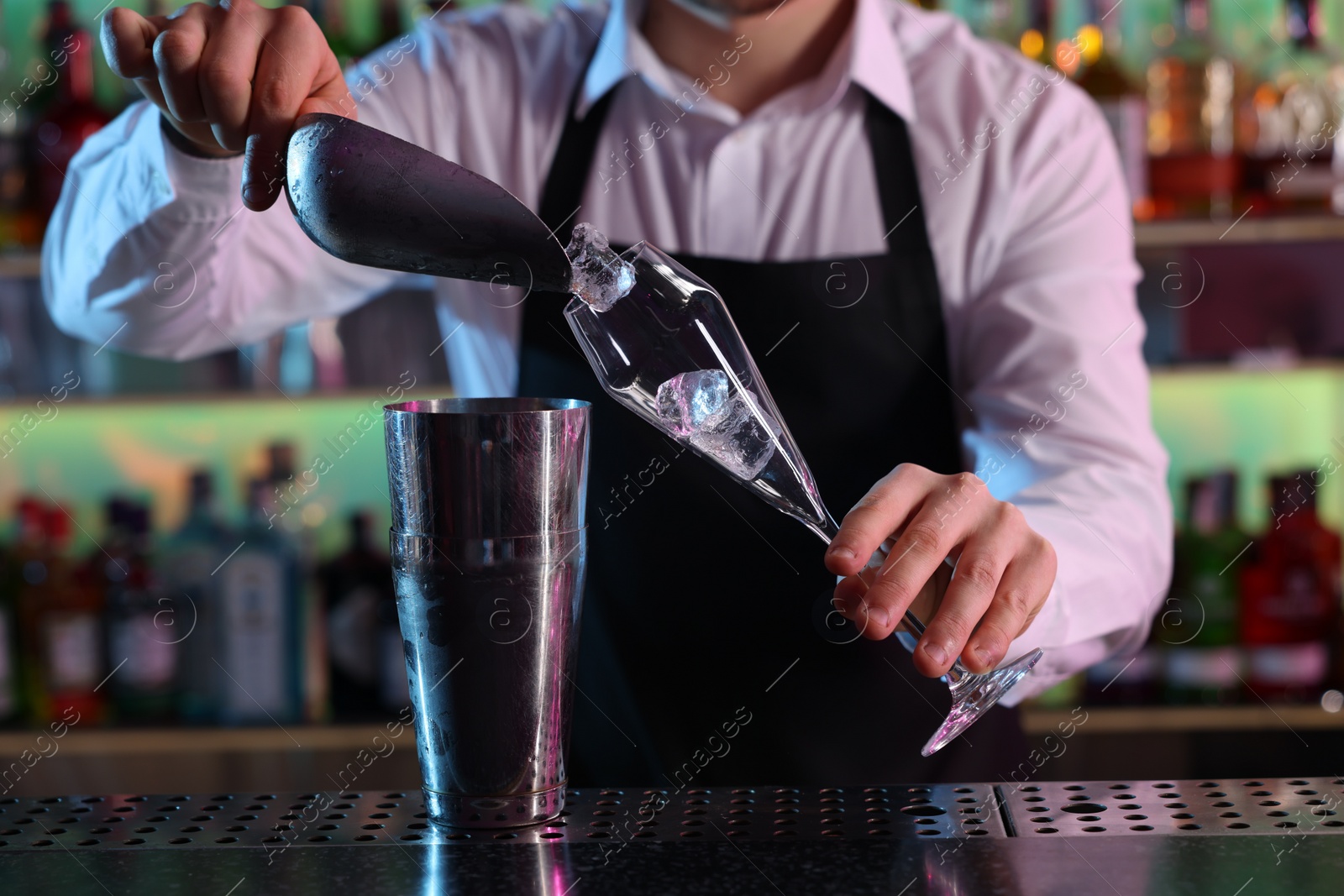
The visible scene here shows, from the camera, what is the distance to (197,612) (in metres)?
1.94

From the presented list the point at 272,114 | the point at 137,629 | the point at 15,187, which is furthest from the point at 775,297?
the point at 15,187

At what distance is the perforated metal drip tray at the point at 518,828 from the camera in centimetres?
69

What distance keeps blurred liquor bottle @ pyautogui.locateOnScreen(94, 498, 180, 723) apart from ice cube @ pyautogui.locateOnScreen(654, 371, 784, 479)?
140cm

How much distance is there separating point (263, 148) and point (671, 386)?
0.30 meters

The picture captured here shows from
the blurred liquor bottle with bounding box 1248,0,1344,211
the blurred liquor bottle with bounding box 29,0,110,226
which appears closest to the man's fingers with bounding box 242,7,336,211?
the blurred liquor bottle with bounding box 29,0,110,226

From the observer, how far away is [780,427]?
77 cm

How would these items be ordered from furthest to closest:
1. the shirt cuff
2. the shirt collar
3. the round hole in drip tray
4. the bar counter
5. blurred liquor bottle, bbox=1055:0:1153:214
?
1. blurred liquor bottle, bbox=1055:0:1153:214
2. the shirt collar
3. the shirt cuff
4. the round hole in drip tray
5. the bar counter

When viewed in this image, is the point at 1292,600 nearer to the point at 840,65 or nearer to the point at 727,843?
the point at 840,65

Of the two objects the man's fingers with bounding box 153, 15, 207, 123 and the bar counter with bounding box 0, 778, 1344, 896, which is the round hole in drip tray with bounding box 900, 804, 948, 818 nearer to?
the bar counter with bounding box 0, 778, 1344, 896

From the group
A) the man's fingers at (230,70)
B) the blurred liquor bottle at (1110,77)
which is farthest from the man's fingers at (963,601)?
the blurred liquor bottle at (1110,77)

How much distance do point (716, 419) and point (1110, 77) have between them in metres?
1.47

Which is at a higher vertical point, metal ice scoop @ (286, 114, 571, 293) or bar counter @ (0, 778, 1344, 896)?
metal ice scoop @ (286, 114, 571, 293)

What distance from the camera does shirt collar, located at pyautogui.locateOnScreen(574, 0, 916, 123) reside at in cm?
126

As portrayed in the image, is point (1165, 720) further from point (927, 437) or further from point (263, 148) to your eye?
point (263, 148)
